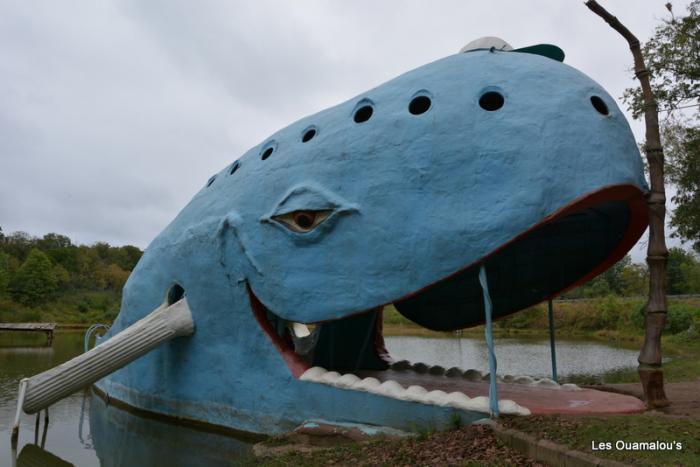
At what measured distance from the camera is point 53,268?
54312 mm

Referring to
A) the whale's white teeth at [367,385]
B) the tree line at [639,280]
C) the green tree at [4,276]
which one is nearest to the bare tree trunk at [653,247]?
the whale's white teeth at [367,385]

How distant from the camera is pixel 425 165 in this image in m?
8.40

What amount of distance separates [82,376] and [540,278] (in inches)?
349

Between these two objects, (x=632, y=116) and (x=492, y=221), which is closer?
(x=492, y=221)

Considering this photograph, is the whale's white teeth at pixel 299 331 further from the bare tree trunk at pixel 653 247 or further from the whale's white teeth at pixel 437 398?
the bare tree trunk at pixel 653 247

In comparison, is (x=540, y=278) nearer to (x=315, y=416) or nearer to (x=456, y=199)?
(x=456, y=199)

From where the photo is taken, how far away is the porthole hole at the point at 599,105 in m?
8.64

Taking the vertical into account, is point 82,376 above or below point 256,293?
below

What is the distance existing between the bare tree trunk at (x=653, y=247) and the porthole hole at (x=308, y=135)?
5007mm

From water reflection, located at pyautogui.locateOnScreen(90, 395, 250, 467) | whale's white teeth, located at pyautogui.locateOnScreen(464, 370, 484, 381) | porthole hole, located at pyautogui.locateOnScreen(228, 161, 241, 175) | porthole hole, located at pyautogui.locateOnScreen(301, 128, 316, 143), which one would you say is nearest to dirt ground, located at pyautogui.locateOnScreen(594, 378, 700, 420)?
whale's white teeth, located at pyautogui.locateOnScreen(464, 370, 484, 381)

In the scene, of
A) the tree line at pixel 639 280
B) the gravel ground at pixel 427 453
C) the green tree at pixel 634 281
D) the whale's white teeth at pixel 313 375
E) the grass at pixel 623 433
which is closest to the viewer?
the grass at pixel 623 433

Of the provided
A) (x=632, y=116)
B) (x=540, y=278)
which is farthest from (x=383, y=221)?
(x=632, y=116)

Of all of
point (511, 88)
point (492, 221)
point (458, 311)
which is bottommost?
point (458, 311)

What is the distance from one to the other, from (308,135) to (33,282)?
46.2 meters
